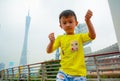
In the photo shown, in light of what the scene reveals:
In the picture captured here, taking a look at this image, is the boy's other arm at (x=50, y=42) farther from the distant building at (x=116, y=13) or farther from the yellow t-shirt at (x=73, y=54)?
the distant building at (x=116, y=13)

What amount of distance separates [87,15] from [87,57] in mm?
2718

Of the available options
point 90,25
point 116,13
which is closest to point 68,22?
point 90,25

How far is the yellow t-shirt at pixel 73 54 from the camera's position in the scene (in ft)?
5.54

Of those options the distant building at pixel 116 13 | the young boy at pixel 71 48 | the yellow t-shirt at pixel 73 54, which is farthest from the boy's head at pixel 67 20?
the distant building at pixel 116 13

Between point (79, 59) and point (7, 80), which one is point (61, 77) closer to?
point (79, 59)

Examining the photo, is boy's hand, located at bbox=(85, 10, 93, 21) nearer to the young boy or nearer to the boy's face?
the young boy

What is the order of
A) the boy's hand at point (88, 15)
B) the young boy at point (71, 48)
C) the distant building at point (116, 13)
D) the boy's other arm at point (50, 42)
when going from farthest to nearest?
1. the distant building at point (116, 13)
2. the boy's other arm at point (50, 42)
3. the young boy at point (71, 48)
4. the boy's hand at point (88, 15)

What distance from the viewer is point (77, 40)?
5.85 ft

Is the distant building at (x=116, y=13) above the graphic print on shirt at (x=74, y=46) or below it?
above

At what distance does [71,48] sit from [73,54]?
0.06 metres

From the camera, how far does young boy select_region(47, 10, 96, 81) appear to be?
1676mm

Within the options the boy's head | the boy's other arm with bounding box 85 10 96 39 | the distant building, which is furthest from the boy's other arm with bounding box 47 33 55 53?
the distant building

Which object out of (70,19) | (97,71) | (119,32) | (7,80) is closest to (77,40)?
(70,19)

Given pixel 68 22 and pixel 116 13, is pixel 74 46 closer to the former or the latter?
pixel 68 22
